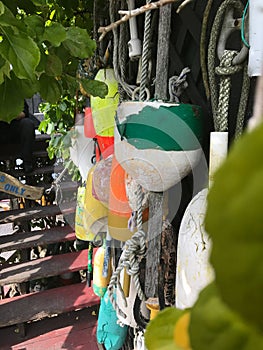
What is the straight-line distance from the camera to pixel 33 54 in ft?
2.07

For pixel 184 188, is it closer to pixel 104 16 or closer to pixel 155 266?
pixel 155 266

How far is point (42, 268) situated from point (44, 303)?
0.59 ft

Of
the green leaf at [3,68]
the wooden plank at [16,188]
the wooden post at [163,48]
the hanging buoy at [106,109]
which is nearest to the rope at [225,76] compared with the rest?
the wooden post at [163,48]

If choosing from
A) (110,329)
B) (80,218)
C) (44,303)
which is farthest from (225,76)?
(44,303)

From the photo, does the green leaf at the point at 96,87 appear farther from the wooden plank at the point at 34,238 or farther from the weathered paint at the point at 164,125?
the wooden plank at the point at 34,238

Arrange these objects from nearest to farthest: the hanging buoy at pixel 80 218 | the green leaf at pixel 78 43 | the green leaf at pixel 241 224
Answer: the green leaf at pixel 241 224
the green leaf at pixel 78 43
the hanging buoy at pixel 80 218

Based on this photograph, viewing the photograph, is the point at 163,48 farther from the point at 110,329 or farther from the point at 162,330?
the point at 110,329

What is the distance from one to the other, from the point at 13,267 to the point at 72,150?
91cm

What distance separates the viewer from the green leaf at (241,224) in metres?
0.08

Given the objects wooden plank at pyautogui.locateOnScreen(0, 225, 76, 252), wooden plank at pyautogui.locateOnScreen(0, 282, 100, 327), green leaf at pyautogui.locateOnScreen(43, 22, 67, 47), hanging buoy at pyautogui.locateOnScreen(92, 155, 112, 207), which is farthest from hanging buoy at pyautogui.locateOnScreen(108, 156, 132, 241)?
wooden plank at pyautogui.locateOnScreen(0, 225, 76, 252)

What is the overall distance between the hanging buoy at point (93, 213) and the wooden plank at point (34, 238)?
109 cm

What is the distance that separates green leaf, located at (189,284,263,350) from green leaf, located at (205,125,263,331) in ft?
0.05

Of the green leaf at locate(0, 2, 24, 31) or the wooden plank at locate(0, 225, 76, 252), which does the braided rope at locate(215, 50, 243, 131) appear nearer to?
the green leaf at locate(0, 2, 24, 31)

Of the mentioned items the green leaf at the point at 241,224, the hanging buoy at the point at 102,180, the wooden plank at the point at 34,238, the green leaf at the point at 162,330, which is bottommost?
the wooden plank at the point at 34,238
